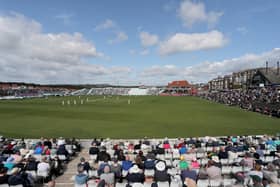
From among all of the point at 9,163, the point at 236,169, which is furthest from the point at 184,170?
the point at 9,163

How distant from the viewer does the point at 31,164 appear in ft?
26.8

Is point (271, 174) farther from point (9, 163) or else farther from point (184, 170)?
point (9, 163)

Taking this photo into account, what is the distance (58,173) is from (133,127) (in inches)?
474

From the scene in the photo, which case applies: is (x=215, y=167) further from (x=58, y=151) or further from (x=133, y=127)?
(x=133, y=127)

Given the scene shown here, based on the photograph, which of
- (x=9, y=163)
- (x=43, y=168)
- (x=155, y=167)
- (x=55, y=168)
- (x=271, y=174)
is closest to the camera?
(x=271, y=174)

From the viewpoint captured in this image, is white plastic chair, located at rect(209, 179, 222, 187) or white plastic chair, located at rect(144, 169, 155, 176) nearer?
white plastic chair, located at rect(209, 179, 222, 187)

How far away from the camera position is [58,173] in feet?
30.2

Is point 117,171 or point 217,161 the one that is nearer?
point 117,171

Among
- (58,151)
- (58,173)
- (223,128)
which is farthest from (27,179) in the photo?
(223,128)

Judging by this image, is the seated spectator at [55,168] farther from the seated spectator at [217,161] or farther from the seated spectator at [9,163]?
the seated spectator at [217,161]

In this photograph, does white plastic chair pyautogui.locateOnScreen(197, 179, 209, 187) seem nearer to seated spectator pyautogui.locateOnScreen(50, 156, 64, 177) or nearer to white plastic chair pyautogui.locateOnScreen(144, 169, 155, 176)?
white plastic chair pyautogui.locateOnScreen(144, 169, 155, 176)

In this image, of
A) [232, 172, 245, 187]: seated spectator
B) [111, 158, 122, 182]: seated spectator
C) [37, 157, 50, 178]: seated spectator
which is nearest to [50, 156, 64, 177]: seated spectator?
[37, 157, 50, 178]: seated spectator

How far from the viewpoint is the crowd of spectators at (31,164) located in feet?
23.0

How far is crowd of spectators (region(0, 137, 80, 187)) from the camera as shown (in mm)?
7008
